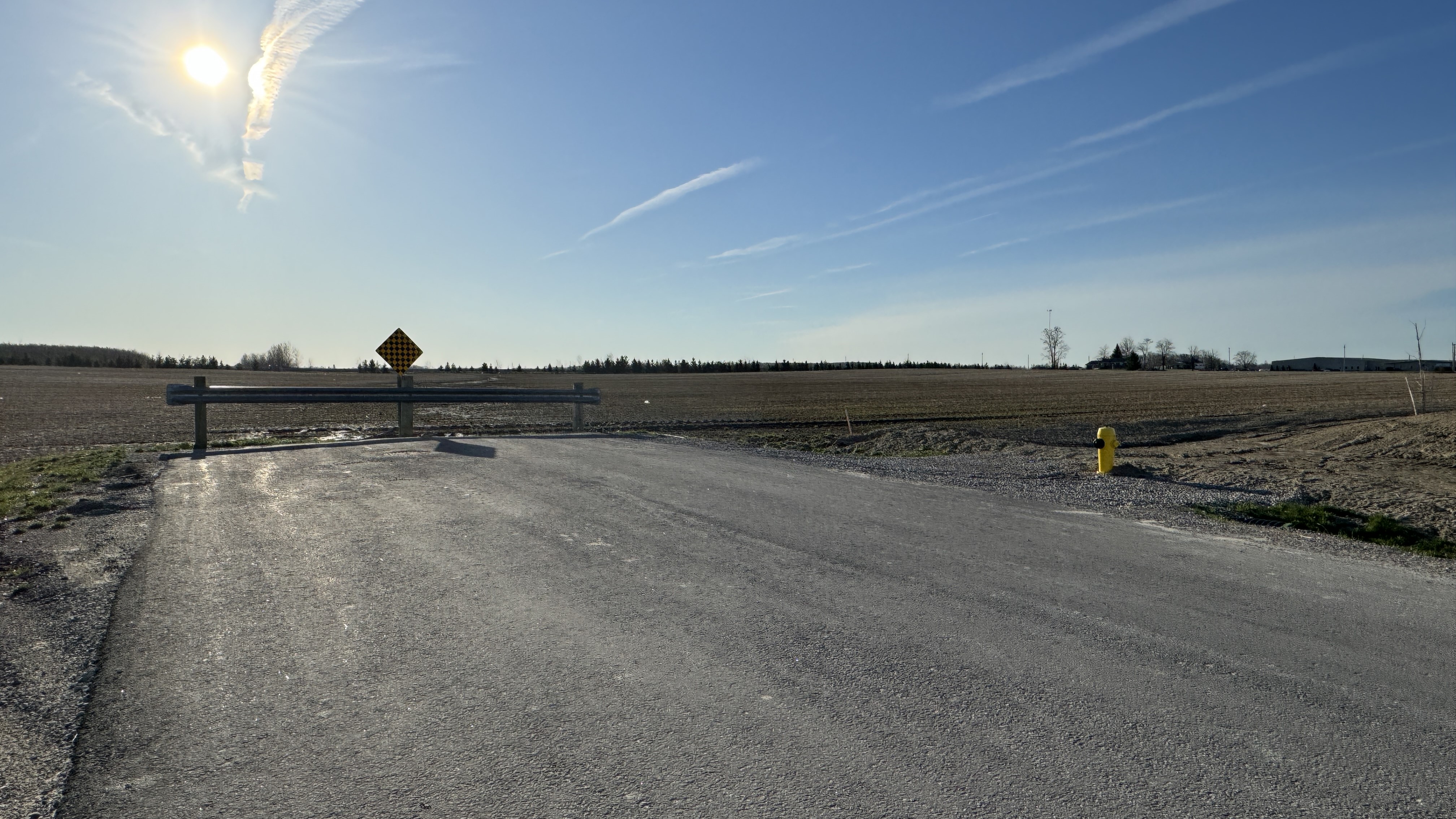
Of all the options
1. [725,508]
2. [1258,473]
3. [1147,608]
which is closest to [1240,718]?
[1147,608]

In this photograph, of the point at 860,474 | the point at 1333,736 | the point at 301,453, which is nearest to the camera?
the point at 1333,736

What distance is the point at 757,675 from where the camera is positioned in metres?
3.82

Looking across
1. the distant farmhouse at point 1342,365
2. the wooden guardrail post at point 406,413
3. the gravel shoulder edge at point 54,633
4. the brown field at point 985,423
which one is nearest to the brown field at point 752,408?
the brown field at point 985,423

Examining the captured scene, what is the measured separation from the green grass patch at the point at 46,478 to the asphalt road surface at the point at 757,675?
183cm

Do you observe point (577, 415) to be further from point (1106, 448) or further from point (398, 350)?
point (1106, 448)

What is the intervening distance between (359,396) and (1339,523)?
600 inches

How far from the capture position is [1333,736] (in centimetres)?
321

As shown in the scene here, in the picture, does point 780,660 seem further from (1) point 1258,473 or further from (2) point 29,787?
(1) point 1258,473

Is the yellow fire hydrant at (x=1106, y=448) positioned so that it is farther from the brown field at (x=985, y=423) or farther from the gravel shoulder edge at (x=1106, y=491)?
the brown field at (x=985, y=423)

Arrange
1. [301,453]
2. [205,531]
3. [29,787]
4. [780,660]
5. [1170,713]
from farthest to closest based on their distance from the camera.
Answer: [301,453] → [205,531] → [780,660] → [1170,713] → [29,787]

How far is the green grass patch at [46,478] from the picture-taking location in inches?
302

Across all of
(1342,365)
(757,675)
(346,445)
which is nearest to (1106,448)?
(757,675)

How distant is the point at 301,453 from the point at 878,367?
101m

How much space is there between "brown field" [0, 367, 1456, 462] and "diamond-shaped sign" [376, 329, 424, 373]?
2.55m
